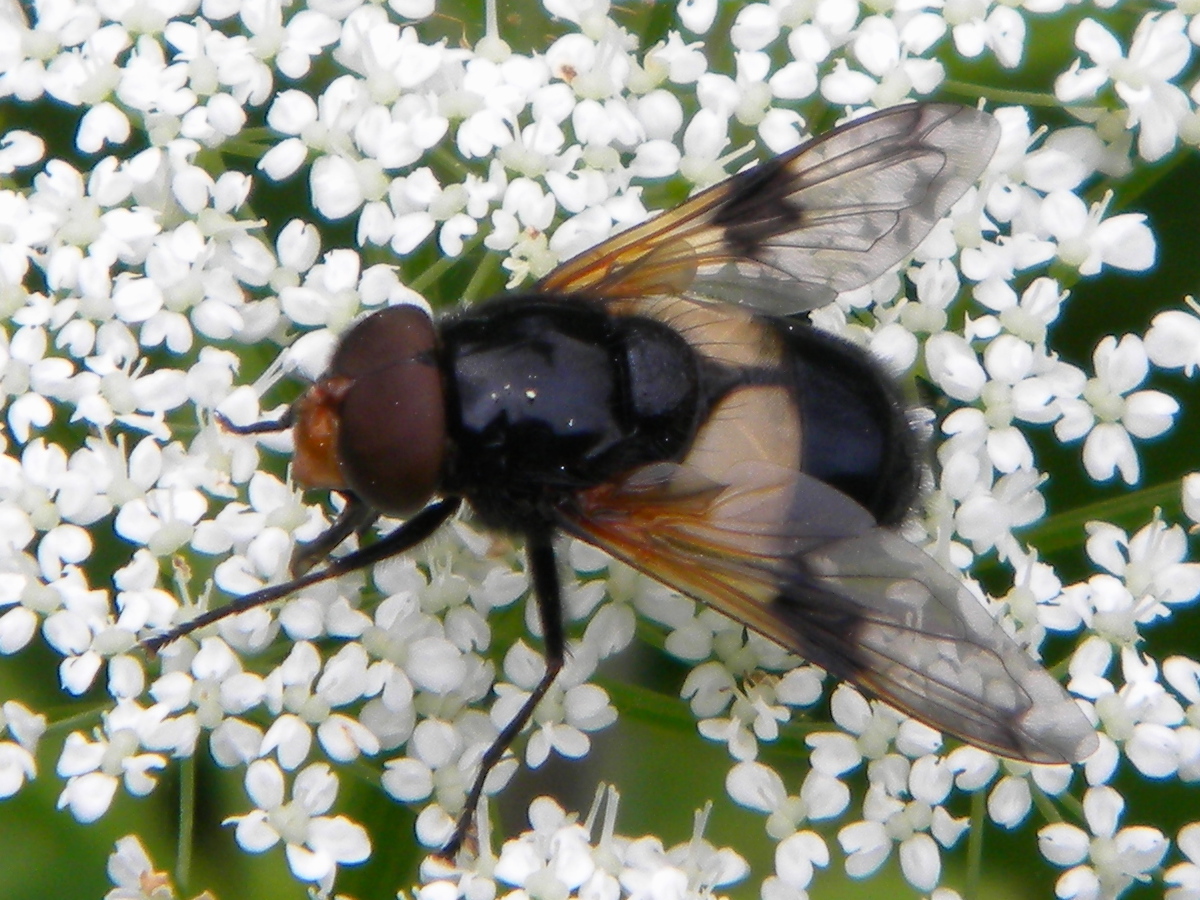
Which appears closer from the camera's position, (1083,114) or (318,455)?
(318,455)

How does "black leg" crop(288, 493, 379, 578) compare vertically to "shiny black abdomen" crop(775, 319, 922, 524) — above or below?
below

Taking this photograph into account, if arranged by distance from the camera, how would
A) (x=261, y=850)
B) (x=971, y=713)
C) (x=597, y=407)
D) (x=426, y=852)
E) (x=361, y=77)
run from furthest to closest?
(x=361, y=77)
(x=426, y=852)
(x=261, y=850)
(x=597, y=407)
(x=971, y=713)

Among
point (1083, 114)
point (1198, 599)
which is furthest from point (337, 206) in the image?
point (1198, 599)

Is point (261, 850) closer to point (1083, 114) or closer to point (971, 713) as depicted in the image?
point (971, 713)

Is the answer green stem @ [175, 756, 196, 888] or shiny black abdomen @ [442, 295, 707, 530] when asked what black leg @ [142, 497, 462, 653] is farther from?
green stem @ [175, 756, 196, 888]

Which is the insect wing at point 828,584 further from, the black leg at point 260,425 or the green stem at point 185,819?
the green stem at point 185,819

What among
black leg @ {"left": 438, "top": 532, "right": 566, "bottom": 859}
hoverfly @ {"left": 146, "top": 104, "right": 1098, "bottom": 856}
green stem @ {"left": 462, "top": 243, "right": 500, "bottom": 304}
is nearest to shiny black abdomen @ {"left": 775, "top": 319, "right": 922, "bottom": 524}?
hoverfly @ {"left": 146, "top": 104, "right": 1098, "bottom": 856}

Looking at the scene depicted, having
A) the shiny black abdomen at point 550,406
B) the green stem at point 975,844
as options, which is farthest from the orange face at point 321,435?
the green stem at point 975,844
